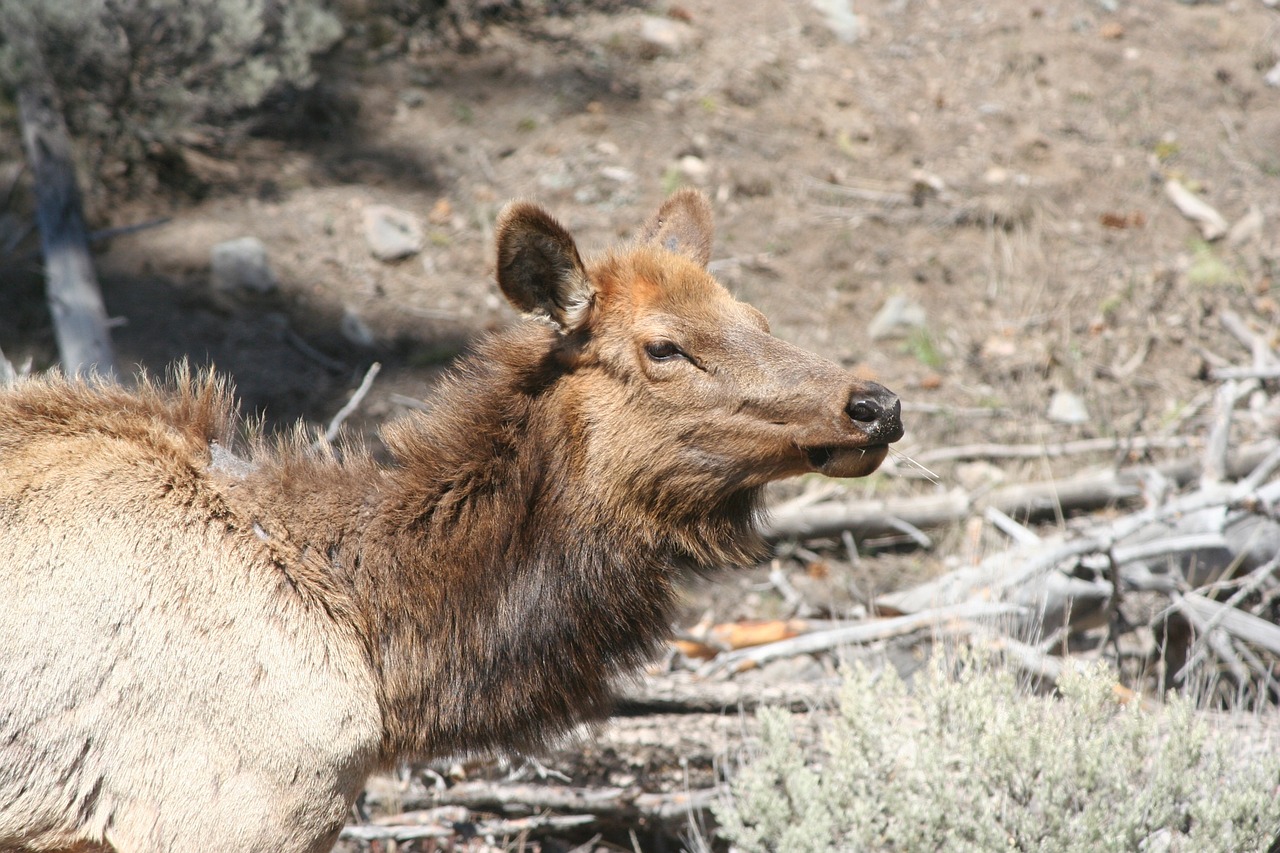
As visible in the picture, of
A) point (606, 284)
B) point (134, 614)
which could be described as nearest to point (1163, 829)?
point (606, 284)

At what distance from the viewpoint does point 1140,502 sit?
20.6 feet

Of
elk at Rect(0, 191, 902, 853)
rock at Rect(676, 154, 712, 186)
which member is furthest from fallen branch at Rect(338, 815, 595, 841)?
rock at Rect(676, 154, 712, 186)

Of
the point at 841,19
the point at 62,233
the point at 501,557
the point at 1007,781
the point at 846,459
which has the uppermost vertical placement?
the point at 841,19

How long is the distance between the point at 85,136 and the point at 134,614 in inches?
231

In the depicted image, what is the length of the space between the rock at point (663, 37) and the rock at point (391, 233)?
3.01 meters

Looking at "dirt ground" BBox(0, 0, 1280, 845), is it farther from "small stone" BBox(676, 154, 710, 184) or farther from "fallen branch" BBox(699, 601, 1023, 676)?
"fallen branch" BBox(699, 601, 1023, 676)

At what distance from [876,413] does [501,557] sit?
1.32m

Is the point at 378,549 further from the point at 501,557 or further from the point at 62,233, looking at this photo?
the point at 62,233

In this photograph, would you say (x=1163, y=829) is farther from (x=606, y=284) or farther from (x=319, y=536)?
(x=319, y=536)

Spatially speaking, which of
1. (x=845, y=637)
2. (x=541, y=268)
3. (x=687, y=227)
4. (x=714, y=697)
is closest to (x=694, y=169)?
(x=687, y=227)

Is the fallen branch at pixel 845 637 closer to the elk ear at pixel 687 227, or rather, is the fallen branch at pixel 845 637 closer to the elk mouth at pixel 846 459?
the elk mouth at pixel 846 459

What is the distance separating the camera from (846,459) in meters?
3.31

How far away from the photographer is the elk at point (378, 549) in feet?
9.66

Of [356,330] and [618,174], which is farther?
[618,174]
